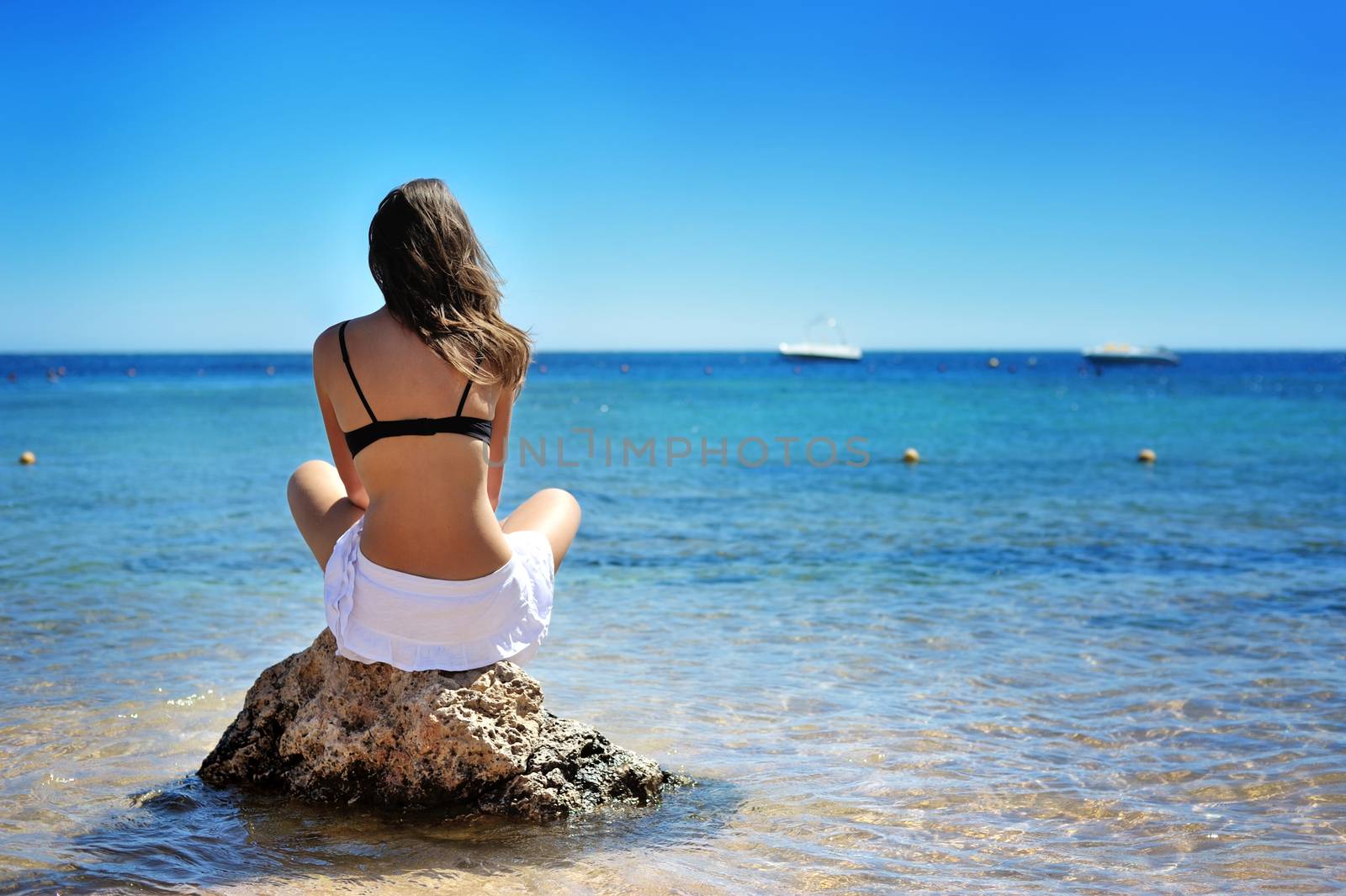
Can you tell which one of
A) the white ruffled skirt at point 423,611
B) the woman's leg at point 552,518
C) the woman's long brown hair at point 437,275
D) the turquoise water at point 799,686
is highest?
the woman's long brown hair at point 437,275

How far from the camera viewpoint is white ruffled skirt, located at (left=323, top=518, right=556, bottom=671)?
12.0ft

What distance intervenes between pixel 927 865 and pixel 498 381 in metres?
2.32

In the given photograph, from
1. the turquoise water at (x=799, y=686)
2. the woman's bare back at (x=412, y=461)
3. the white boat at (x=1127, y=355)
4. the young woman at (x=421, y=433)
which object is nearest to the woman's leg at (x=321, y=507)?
the young woman at (x=421, y=433)

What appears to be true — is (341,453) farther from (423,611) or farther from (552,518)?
(552,518)

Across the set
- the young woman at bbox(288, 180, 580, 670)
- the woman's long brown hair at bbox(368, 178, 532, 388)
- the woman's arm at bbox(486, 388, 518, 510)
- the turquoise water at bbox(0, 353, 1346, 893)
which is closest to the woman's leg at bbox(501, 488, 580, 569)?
the woman's arm at bbox(486, 388, 518, 510)

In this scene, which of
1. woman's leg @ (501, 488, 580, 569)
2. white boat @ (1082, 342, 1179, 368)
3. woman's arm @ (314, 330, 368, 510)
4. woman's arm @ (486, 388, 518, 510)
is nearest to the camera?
woman's arm @ (314, 330, 368, 510)

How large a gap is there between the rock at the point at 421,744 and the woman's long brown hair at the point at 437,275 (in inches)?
47.2

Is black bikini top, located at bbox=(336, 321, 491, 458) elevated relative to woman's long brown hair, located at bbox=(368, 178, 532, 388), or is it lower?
lower

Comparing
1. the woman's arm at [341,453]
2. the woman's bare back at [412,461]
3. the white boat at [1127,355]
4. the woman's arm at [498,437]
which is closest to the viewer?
the woman's bare back at [412,461]

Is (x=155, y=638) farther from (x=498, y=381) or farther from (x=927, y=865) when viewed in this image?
(x=927, y=865)

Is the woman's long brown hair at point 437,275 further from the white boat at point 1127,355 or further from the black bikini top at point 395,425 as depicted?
the white boat at point 1127,355

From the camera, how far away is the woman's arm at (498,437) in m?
3.86

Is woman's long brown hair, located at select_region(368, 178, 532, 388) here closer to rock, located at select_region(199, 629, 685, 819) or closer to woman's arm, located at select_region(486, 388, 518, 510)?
woman's arm, located at select_region(486, 388, 518, 510)

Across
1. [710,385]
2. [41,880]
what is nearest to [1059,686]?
[41,880]
